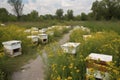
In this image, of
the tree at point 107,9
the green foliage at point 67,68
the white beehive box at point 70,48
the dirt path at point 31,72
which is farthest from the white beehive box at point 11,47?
the tree at point 107,9

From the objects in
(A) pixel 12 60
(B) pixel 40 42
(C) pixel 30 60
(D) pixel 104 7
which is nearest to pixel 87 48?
(C) pixel 30 60

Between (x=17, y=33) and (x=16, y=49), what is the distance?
1.90m

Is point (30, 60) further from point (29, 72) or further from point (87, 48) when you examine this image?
point (87, 48)

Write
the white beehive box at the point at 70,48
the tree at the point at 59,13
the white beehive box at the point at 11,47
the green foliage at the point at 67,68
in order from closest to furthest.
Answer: the green foliage at the point at 67,68 < the white beehive box at the point at 70,48 < the white beehive box at the point at 11,47 < the tree at the point at 59,13

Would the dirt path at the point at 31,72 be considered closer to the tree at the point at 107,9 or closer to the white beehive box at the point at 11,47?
the white beehive box at the point at 11,47

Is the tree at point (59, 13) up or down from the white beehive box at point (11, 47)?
up

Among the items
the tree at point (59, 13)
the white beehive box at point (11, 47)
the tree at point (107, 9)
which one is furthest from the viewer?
the tree at point (59, 13)

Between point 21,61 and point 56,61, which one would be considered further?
point 21,61

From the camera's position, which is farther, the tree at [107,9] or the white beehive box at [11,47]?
the tree at [107,9]

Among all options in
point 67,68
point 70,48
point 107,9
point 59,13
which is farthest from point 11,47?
point 59,13

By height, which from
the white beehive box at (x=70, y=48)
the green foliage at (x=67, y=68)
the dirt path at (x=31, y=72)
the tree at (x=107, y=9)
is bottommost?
the dirt path at (x=31, y=72)

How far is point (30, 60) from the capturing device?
7254 mm

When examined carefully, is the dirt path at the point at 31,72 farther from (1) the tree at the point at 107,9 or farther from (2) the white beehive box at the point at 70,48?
(1) the tree at the point at 107,9

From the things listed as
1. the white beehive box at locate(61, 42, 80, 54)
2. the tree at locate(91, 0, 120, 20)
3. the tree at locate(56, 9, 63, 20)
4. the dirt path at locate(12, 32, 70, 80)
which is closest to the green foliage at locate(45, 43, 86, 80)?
the white beehive box at locate(61, 42, 80, 54)
